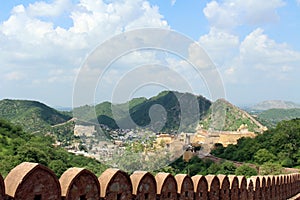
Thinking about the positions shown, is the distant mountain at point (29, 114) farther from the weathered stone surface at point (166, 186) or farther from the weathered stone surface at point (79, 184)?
the weathered stone surface at point (79, 184)

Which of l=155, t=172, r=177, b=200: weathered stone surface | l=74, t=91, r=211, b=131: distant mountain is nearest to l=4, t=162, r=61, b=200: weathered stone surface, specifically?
l=155, t=172, r=177, b=200: weathered stone surface

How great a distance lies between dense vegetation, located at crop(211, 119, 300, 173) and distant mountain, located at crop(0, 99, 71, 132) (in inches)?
1653

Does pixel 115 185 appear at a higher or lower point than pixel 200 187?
higher

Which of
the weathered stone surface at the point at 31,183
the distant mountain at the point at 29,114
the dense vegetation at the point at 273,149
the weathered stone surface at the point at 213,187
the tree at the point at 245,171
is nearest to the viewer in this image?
the weathered stone surface at the point at 31,183

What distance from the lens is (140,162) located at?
29000mm

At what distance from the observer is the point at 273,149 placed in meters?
52.8

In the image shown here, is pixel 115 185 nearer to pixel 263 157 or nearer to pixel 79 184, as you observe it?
pixel 79 184

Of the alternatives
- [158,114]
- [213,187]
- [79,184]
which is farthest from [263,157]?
[79,184]

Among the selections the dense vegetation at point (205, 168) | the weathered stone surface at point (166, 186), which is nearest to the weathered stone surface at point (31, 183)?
the weathered stone surface at point (166, 186)

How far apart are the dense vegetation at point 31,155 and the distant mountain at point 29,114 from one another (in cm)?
1964

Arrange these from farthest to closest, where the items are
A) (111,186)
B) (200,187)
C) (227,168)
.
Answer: (227,168) → (200,187) → (111,186)

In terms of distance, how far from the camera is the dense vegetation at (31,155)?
127 feet

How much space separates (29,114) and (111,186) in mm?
88427

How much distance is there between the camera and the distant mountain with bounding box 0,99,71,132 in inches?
3445
